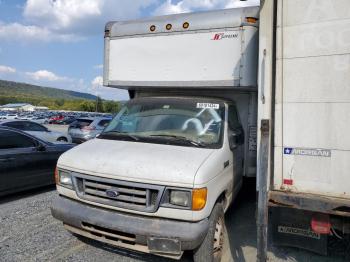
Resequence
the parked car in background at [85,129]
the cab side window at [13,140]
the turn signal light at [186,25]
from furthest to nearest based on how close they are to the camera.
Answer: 1. the parked car in background at [85,129]
2. the cab side window at [13,140]
3. the turn signal light at [186,25]

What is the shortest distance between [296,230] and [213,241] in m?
1.05

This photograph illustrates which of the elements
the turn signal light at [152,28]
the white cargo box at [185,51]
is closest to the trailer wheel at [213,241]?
the white cargo box at [185,51]

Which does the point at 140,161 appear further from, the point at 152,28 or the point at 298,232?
the point at 152,28

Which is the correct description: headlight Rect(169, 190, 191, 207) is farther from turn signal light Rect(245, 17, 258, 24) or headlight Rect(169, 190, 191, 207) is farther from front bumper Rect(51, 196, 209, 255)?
turn signal light Rect(245, 17, 258, 24)

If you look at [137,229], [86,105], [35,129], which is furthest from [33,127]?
[86,105]

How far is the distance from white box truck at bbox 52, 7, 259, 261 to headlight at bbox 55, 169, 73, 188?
1 cm

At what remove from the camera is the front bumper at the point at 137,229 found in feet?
10.7

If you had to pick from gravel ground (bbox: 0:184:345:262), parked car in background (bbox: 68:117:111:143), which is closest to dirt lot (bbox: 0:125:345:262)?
gravel ground (bbox: 0:184:345:262)

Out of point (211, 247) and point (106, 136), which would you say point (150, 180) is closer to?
point (211, 247)

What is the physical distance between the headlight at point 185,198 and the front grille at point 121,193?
9 centimetres

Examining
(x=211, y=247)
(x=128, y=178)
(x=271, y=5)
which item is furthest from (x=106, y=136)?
(x=271, y=5)

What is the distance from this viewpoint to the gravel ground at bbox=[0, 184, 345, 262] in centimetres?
402

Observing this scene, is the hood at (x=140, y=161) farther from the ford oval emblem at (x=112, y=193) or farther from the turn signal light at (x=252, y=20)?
the turn signal light at (x=252, y=20)

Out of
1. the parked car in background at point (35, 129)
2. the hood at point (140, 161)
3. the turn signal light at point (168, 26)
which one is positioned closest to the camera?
the hood at point (140, 161)
